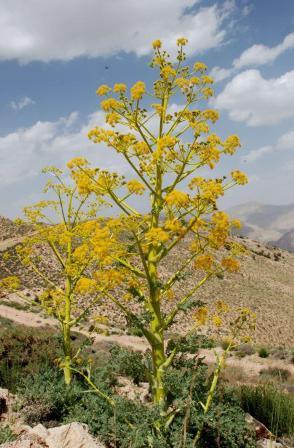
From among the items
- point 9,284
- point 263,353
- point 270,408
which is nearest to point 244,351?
point 263,353

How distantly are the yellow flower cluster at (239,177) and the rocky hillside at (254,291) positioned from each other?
23746 mm

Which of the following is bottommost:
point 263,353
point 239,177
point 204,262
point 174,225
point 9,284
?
point 263,353

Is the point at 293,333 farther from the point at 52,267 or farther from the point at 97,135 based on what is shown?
the point at 97,135

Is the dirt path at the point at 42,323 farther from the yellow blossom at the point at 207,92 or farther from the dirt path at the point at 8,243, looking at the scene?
the yellow blossom at the point at 207,92

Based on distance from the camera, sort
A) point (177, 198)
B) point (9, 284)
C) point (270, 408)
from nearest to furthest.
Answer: point (177, 198), point (270, 408), point (9, 284)

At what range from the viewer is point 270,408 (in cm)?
870

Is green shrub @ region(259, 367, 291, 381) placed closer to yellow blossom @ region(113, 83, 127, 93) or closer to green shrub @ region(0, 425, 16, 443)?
green shrub @ region(0, 425, 16, 443)

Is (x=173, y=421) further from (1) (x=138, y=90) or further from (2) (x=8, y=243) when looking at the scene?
(2) (x=8, y=243)

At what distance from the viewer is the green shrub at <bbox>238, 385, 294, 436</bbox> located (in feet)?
26.3

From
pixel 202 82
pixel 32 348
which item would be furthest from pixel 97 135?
pixel 32 348

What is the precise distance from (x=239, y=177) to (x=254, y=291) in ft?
157

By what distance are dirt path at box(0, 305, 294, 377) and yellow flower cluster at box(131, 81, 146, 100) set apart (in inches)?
602

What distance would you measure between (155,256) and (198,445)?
9.65 ft

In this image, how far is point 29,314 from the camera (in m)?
32.8
